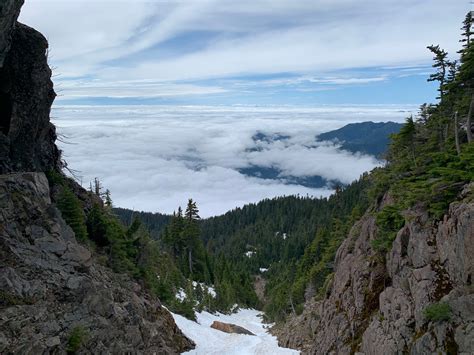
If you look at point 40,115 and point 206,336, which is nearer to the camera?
point 40,115

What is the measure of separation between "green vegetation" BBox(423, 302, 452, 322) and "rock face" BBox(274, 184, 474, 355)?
0.11 metres

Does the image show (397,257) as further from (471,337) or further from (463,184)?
(471,337)

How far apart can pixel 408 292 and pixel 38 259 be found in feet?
56.5

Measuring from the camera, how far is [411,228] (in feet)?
70.8

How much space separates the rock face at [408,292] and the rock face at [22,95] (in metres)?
20.0

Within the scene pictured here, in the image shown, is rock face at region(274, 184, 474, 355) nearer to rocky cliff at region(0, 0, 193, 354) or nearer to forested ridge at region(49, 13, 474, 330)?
forested ridge at region(49, 13, 474, 330)

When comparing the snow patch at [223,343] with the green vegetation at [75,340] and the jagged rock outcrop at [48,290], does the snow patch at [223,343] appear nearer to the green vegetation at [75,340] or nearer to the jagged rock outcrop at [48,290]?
the jagged rock outcrop at [48,290]

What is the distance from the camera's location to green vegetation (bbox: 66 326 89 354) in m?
14.9

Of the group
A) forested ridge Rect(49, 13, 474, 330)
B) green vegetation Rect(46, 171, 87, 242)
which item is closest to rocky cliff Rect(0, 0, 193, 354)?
green vegetation Rect(46, 171, 87, 242)

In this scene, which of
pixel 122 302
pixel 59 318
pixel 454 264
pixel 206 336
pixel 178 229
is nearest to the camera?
pixel 59 318

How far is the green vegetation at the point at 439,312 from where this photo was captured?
16.8 m

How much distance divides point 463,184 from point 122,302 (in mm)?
17928

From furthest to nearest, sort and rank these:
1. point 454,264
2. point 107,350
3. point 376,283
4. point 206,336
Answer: point 206,336 < point 376,283 < point 454,264 < point 107,350

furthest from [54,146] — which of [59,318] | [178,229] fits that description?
[178,229]
